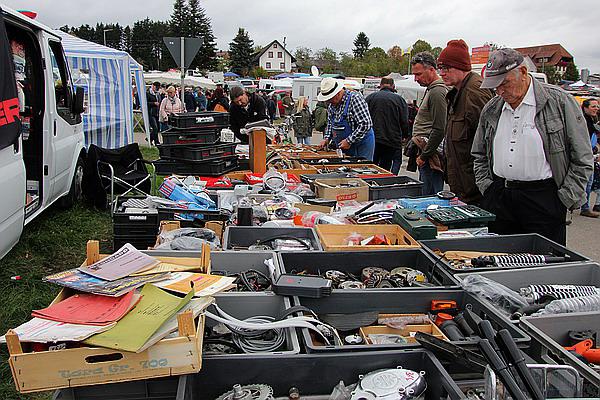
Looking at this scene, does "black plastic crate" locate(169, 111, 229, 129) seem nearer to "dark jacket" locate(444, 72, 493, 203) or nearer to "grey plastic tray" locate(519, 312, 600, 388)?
"dark jacket" locate(444, 72, 493, 203)

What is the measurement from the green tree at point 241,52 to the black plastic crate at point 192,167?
76.1 metres

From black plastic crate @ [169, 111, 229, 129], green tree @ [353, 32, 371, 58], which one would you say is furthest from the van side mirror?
green tree @ [353, 32, 371, 58]

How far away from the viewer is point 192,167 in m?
5.77

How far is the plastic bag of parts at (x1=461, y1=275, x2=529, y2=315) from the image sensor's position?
2.42 m

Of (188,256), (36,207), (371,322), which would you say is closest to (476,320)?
(371,322)

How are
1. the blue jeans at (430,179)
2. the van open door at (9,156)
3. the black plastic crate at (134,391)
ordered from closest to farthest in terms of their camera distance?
the black plastic crate at (134,391) < the van open door at (9,156) < the blue jeans at (430,179)

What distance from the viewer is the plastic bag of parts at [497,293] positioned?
242cm

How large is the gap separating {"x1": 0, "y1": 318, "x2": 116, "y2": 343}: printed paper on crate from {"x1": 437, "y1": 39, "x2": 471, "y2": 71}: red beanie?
3.70m

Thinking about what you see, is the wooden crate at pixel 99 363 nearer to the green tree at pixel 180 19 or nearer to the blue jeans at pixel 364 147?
the blue jeans at pixel 364 147

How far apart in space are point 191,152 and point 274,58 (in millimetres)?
99137

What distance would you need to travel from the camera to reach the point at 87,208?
7.39 m

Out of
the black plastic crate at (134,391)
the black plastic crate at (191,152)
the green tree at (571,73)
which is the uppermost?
the green tree at (571,73)

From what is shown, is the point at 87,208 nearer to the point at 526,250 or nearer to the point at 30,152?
the point at 30,152

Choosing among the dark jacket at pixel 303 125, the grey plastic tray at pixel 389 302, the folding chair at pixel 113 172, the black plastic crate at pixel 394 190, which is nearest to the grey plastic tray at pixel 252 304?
the grey plastic tray at pixel 389 302
